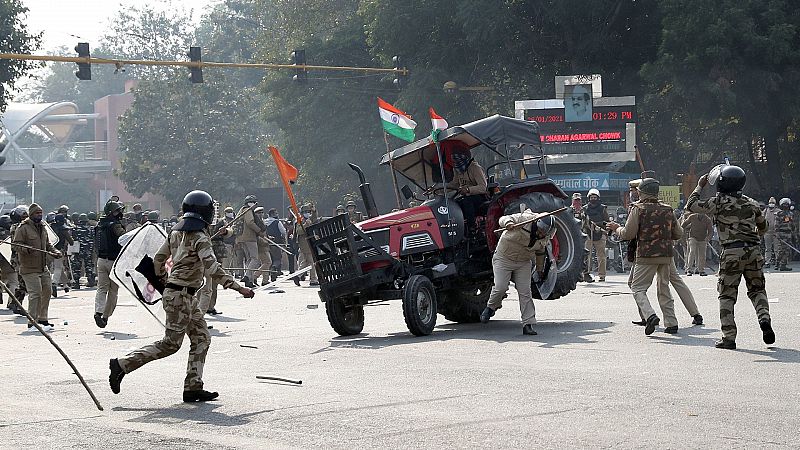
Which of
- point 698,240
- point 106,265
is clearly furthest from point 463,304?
point 698,240

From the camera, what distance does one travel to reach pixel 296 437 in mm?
8031

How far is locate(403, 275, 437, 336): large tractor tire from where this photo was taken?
14375mm

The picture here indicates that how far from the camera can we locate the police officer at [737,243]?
12398 mm

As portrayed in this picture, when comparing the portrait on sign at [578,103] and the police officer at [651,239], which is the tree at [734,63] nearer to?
the portrait on sign at [578,103]

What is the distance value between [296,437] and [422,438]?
2.67 ft

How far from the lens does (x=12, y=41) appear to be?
3894cm

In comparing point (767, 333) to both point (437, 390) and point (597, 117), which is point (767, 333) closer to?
point (437, 390)

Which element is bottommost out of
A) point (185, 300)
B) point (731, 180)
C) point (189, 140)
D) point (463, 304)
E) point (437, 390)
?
point (437, 390)

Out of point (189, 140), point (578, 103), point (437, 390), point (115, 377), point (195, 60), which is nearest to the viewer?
point (437, 390)

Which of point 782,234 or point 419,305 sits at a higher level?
point 782,234

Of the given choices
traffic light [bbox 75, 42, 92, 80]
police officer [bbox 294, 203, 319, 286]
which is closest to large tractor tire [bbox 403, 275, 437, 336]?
police officer [bbox 294, 203, 319, 286]

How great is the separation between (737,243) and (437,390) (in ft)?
13.2

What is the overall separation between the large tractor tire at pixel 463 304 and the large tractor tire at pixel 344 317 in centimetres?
118

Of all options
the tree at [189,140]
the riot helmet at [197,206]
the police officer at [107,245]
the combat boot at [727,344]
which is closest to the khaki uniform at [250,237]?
the police officer at [107,245]
